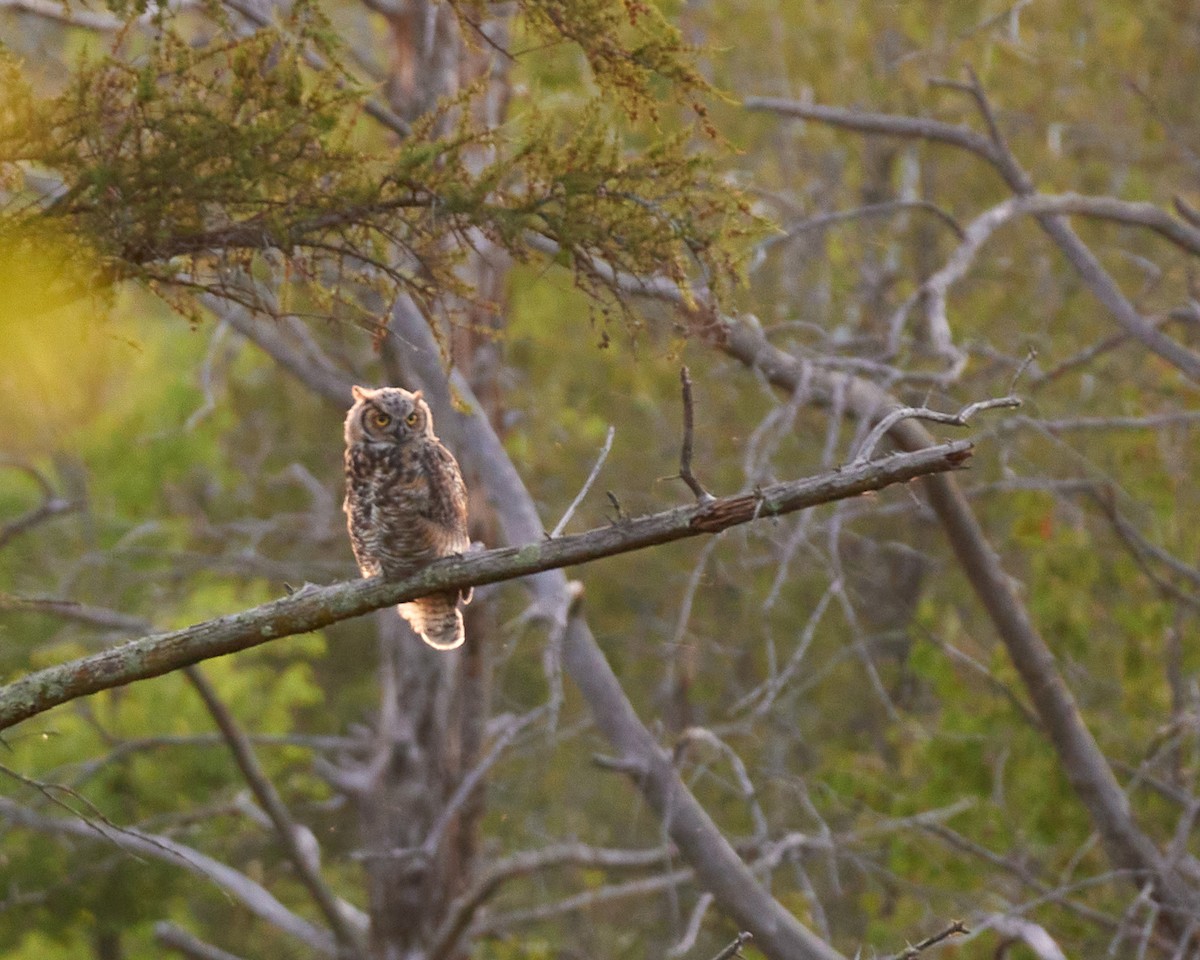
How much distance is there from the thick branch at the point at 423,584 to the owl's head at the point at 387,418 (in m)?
1.48

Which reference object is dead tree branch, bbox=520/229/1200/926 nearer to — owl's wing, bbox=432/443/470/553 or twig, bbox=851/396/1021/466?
owl's wing, bbox=432/443/470/553

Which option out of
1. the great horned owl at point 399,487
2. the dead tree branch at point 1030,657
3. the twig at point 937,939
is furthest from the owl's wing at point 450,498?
the twig at point 937,939

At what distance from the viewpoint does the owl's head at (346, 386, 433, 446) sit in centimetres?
587

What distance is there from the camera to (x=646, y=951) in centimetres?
1616

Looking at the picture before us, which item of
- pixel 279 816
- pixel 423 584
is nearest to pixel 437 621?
pixel 423 584

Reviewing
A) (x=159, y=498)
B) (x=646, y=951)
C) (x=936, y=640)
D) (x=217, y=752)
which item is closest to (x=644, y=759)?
(x=936, y=640)

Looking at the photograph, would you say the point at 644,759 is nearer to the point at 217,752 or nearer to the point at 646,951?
the point at 217,752

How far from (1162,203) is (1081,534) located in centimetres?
854

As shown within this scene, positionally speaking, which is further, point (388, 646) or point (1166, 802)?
point (388, 646)

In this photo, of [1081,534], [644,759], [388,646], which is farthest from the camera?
[388,646]

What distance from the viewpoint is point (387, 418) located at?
5879 mm

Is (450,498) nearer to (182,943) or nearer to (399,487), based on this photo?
(399,487)

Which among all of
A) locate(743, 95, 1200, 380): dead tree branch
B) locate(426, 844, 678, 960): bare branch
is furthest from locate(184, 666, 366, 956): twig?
locate(743, 95, 1200, 380): dead tree branch

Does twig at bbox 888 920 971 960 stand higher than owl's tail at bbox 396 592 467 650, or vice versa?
owl's tail at bbox 396 592 467 650
